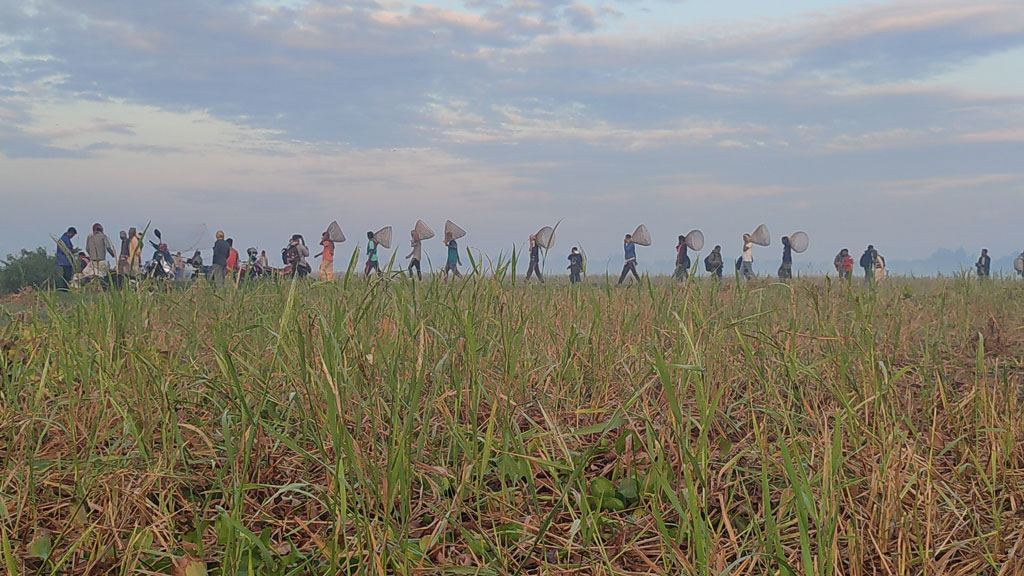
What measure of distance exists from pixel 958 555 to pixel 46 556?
2.90 metres

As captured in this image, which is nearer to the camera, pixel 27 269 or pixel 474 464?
pixel 474 464

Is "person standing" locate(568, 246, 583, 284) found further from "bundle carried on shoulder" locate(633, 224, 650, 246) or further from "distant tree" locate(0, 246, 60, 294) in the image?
"distant tree" locate(0, 246, 60, 294)

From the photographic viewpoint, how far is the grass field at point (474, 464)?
2338mm

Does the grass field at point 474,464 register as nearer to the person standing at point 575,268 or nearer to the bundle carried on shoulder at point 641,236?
the person standing at point 575,268

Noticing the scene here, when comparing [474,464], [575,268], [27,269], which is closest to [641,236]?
[575,268]

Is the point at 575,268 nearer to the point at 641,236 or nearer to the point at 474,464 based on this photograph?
the point at 641,236

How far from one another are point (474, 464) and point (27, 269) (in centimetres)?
1661

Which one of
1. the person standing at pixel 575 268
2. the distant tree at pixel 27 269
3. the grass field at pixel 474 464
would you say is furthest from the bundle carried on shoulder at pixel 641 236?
the grass field at pixel 474 464

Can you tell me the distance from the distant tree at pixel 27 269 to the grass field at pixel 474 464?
13680 millimetres

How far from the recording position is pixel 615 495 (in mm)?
2711

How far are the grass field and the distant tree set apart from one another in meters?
13.7

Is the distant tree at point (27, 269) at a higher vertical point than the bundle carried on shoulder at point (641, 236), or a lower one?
lower

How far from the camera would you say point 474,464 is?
2.61m

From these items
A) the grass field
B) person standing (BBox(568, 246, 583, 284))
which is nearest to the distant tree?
person standing (BBox(568, 246, 583, 284))
